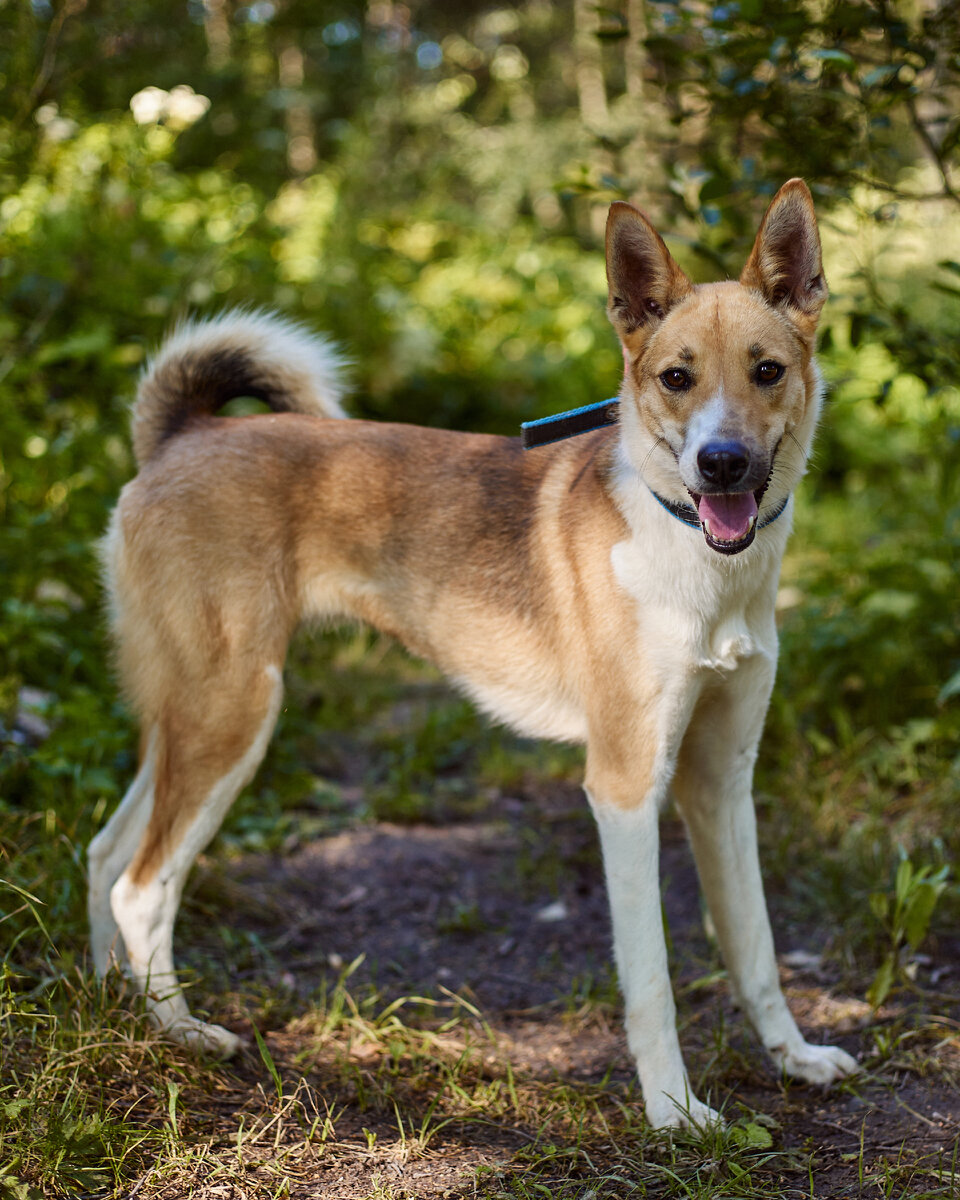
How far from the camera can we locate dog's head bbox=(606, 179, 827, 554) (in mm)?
2207

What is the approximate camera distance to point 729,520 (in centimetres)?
224

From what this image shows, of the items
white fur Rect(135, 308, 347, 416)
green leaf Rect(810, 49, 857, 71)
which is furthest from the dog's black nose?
white fur Rect(135, 308, 347, 416)

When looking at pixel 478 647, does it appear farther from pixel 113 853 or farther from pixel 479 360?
pixel 479 360

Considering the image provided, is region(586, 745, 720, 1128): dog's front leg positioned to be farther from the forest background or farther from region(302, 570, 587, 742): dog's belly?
the forest background

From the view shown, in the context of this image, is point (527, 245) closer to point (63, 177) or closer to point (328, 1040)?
point (63, 177)

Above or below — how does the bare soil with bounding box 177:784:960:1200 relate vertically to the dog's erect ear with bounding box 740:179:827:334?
below

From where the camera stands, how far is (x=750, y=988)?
2.68 m

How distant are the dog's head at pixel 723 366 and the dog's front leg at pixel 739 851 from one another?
507 millimetres

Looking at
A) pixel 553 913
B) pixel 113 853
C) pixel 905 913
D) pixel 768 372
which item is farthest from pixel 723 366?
pixel 113 853

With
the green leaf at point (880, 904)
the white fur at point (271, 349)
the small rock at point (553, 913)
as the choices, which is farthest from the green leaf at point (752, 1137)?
the white fur at point (271, 349)

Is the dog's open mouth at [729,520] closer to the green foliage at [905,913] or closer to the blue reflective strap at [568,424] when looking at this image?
the blue reflective strap at [568,424]

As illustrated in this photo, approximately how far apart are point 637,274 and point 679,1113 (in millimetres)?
1933

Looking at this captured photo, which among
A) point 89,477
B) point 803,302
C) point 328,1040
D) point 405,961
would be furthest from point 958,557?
point 89,477

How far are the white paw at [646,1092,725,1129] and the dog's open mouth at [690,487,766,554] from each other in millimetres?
1238
